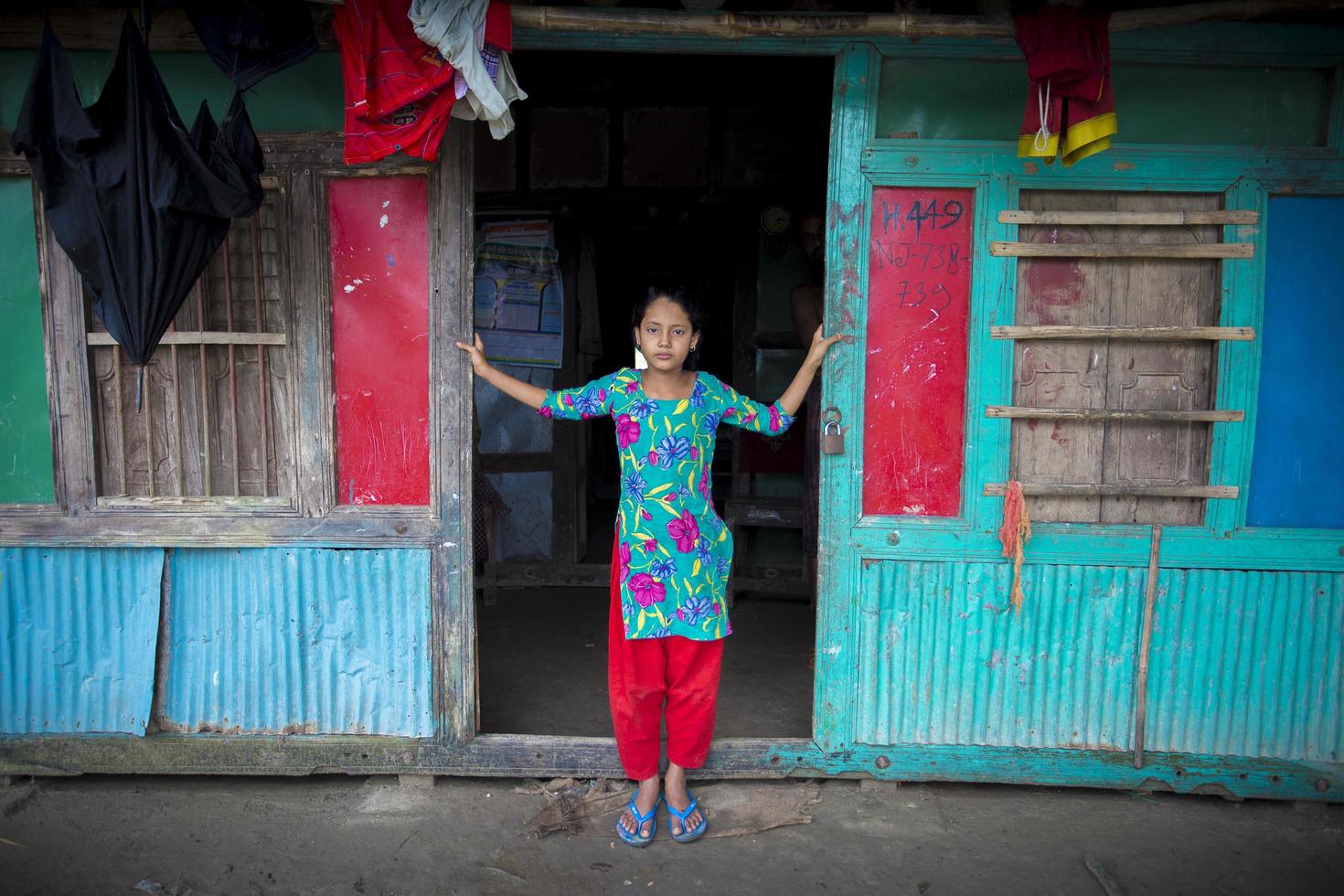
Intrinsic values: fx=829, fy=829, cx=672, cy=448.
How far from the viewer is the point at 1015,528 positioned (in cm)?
288

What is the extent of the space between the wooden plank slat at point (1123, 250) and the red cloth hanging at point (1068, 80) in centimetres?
32

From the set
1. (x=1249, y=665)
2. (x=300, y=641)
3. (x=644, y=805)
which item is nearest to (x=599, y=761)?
(x=644, y=805)

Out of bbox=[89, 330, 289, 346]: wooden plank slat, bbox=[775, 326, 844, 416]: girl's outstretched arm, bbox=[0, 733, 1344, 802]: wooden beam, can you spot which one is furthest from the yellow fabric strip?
bbox=[89, 330, 289, 346]: wooden plank slat

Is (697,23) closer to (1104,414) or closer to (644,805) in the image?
(1104,414)

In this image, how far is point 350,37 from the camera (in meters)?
2.61

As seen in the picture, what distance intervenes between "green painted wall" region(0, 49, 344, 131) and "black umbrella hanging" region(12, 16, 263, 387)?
36 centimetres

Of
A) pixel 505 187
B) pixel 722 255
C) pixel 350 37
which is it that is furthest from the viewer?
pixel 722 255

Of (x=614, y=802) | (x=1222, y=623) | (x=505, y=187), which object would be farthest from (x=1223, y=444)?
(x=505, y=187)

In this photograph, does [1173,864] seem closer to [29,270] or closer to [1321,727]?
[1321,727]

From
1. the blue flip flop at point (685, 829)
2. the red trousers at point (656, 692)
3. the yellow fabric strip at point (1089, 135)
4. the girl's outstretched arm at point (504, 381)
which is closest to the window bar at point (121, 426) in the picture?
the girl's outstretched arm at point (504, 381)

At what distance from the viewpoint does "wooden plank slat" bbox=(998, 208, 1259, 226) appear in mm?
2803

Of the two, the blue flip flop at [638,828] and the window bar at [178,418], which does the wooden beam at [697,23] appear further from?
the blue flip flop at [638,828]

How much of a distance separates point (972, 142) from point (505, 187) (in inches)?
126

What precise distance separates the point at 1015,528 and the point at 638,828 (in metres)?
1.65
